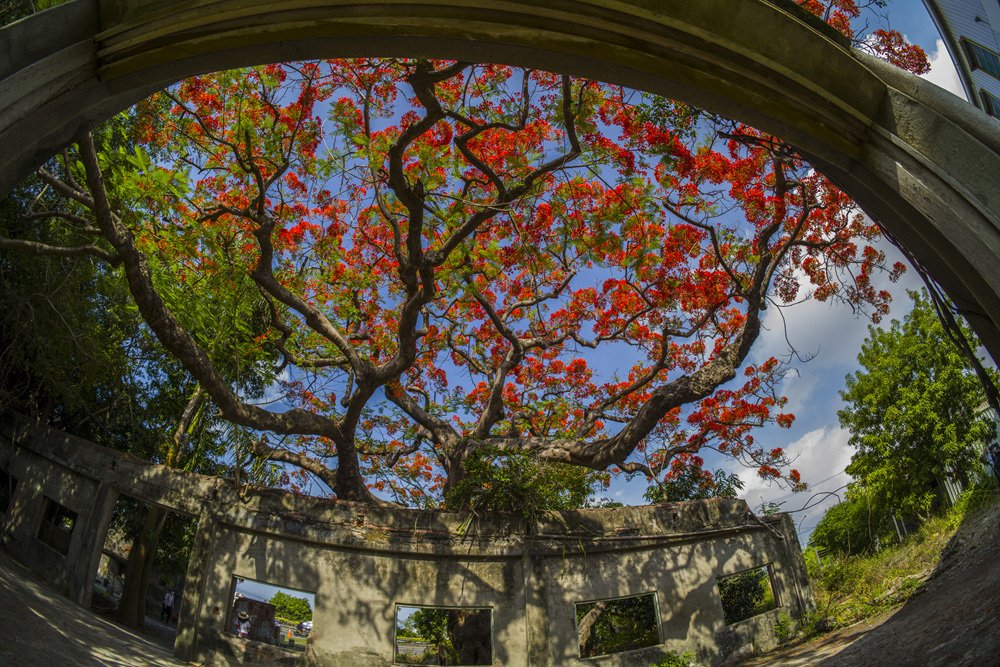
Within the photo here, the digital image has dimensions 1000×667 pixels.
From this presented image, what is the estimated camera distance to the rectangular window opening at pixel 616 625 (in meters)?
8.84

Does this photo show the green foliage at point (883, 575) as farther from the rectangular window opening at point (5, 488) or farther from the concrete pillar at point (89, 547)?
the rectangular window opening at point (5, 488)

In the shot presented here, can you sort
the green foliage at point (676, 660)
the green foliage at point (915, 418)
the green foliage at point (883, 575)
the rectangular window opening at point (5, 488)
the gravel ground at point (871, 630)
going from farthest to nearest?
the green foliage at point (915, 418), the rectangular window opening at point (5, 488), the green foliage at point (883, 575), the green foliage at point (676, 660), the gravel ground at point (871, 630)

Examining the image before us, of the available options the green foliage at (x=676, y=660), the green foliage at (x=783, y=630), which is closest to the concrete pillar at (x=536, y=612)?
the green foliage at (x=676, y=660)

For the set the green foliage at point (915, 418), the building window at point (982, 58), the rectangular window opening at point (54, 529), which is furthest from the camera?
the green foliage at point (915, 418)

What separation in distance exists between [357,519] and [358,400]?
1.35 metres

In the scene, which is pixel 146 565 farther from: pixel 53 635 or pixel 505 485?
pixel 505 485

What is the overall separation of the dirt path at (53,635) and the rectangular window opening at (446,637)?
2.53 m

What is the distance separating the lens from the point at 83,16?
1.71m

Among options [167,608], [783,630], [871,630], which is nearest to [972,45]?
[871,630]

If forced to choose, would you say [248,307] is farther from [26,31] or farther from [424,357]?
[26,31]

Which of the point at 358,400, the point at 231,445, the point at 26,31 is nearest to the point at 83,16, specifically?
the point at 26,31

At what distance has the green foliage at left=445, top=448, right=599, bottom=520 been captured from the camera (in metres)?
6.93

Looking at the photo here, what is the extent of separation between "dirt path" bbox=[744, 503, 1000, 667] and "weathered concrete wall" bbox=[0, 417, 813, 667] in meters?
1.13

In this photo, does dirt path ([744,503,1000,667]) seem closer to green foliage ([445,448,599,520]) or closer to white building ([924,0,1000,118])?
green foliage ([445,448,599,520])
